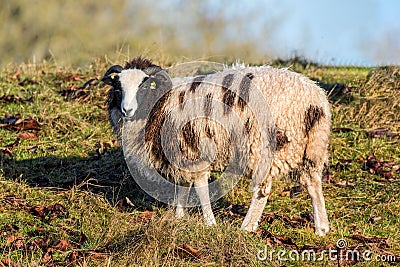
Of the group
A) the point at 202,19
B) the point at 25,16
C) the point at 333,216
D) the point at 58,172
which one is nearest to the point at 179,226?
the point at 333,216

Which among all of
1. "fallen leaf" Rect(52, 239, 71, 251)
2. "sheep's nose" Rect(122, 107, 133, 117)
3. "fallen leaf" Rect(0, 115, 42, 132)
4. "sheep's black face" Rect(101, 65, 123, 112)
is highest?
"sheep's black face" Rect(101, 65, 123, 112)

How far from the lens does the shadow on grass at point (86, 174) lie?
273 inches

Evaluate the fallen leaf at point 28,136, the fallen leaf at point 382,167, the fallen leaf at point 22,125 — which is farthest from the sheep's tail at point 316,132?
the fallen leaf at point 22,125

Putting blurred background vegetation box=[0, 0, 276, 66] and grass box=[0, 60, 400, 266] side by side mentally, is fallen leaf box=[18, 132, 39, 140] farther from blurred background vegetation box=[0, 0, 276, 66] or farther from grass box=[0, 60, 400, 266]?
blurred background vegetation box=[0, 0, 276, 66]

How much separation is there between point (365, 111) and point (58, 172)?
4.38m

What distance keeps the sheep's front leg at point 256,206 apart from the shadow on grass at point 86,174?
1.21m

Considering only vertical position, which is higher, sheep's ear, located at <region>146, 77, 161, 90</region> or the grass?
sheep's ear, located at <region>146, 77, 161, 90</region>

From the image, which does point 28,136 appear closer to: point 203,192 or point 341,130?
point 203,192

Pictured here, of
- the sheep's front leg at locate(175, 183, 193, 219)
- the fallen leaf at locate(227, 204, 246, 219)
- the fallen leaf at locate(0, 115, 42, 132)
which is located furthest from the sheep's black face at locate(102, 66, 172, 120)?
the fallen leaf at locate(0, 115, 42, 132)

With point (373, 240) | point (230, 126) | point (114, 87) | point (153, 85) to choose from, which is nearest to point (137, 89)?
point (153, 85)

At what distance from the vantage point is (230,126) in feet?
19.2

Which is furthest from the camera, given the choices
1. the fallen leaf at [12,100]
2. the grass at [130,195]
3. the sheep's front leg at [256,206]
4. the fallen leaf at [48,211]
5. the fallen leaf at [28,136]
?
the fallen leaf at [12,100]

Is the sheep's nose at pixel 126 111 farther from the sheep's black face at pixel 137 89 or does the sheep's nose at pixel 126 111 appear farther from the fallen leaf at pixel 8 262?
the fallen leaf at pixel 8 262

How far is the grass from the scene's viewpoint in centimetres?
491
